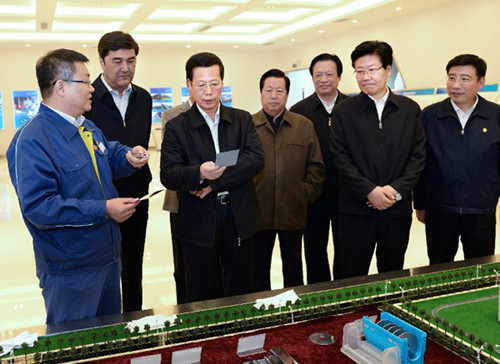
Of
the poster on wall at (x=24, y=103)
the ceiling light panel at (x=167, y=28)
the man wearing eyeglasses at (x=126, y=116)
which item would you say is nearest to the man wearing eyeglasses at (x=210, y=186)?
the man wearing eyeglasses at (x=126, y=116)

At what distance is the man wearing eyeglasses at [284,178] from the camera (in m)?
3.36

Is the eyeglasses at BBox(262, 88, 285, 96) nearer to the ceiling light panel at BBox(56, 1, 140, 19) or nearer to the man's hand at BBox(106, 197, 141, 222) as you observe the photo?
the man's hand at BBox(106, 197, 141, 222)

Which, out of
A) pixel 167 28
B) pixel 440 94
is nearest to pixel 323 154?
pixel 440 94

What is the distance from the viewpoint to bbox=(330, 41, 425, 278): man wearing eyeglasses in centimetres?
290

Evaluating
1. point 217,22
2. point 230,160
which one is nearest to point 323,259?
point 230,160

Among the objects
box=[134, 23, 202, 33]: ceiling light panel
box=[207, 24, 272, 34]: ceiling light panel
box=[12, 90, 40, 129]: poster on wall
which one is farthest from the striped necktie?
box=[12, 90, 40, 129]: poster on wall

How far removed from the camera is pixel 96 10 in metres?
12.4

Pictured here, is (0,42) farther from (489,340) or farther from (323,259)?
(489,340)

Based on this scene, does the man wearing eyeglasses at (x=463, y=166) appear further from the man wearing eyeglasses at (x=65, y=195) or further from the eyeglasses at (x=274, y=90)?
the man wearing eyeglasses at (x=65, y=195)

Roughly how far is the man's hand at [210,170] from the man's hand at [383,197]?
0.92 metres

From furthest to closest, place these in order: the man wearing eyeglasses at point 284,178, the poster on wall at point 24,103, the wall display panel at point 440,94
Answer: the poster on wall at point 24,103 → the wall display panel at point 440,94 → the man wearing eyeglasses at point 284,178

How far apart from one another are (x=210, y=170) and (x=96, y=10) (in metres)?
11.4

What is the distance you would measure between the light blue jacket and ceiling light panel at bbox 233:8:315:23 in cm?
1133

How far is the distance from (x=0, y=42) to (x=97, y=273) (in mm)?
15524
